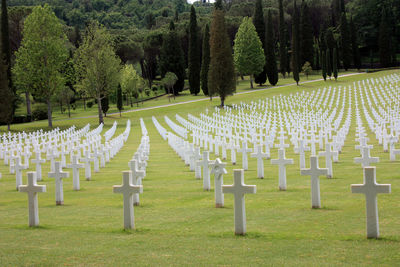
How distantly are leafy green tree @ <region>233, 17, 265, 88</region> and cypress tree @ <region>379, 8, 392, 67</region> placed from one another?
923 inches

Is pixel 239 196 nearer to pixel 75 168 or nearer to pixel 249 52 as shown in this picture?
pixel 75 168

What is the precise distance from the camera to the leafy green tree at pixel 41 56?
162 ft

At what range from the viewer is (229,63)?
55.8 meters

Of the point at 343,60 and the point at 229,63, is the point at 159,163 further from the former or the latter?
the point at 343,60

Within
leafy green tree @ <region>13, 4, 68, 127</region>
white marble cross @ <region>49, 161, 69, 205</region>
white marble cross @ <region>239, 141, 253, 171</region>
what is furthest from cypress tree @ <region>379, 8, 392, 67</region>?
white marble cross @ <region>49, 161, 69, 205</region>

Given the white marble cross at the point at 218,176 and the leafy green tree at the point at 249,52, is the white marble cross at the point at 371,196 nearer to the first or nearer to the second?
the white marble cross at the point at 218,176

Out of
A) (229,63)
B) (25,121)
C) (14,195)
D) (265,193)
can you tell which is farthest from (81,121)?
(265,193)

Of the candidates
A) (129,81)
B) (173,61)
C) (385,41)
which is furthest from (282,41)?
(129,81)

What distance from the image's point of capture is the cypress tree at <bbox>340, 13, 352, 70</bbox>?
8512 cm

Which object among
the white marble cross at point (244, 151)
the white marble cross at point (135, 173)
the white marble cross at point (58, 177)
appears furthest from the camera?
the white marble cross at point (244, 151)

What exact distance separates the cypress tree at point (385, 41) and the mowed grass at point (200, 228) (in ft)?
249


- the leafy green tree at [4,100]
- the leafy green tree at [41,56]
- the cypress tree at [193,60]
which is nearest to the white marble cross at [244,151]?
the leafy green tree at [41,56]

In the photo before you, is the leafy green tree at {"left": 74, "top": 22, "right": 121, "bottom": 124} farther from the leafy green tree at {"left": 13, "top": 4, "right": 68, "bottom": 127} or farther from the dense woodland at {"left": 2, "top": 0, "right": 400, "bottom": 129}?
the leafy green tree at {"left": 13, "top": 4, "right": 68, "bottom": 127}

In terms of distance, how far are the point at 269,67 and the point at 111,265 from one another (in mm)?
70135
